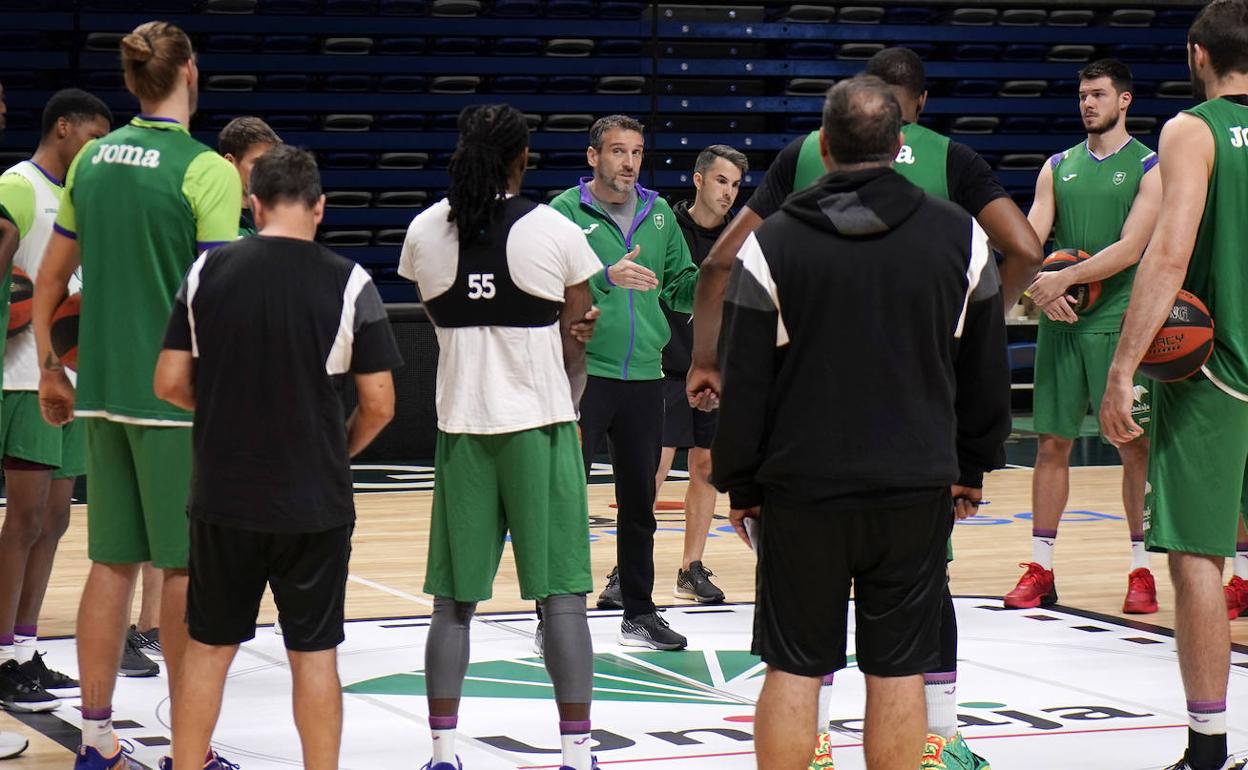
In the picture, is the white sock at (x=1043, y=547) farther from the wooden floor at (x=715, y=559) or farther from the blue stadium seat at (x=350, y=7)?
the blue stadium seat at (x=350, y=7)

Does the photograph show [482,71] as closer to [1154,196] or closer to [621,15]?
[621,15]

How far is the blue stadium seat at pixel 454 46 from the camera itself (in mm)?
12711

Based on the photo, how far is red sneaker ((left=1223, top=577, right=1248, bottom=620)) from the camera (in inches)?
239

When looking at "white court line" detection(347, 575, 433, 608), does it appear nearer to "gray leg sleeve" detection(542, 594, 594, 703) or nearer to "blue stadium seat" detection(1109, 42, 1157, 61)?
"gray leg sleeve" detection(542, 594, 594, 703)

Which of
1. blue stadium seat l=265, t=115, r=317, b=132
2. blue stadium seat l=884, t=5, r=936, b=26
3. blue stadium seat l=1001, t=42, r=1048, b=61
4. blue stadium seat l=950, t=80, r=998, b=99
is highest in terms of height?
blue stadium seat l=884, t=5, r=936, b=26

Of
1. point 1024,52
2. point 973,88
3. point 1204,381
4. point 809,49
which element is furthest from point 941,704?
point 1024,52

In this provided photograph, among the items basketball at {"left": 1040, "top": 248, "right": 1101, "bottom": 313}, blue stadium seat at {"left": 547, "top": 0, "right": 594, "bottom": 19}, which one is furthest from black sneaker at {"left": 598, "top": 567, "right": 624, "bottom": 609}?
blue stadium seat at {"left": 547, "top": 0, "right": 594, "bottom": 19}

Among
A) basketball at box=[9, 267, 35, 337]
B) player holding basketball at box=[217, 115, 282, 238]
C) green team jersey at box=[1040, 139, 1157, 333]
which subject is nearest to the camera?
player holding basketball at box=[217, 115, 282, 238]

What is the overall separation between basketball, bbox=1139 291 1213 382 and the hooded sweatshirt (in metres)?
1.95

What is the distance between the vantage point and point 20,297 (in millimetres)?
4727

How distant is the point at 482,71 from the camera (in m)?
12.7

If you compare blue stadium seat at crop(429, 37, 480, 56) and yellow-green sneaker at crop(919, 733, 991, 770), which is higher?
blue stadium seat at crop(429, 37, 480, 56)

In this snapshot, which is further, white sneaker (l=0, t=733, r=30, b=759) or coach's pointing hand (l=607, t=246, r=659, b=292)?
coach's pointing hand (l=607, t=246, r=659, b=292)

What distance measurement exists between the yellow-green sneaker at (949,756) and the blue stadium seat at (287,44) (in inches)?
385
